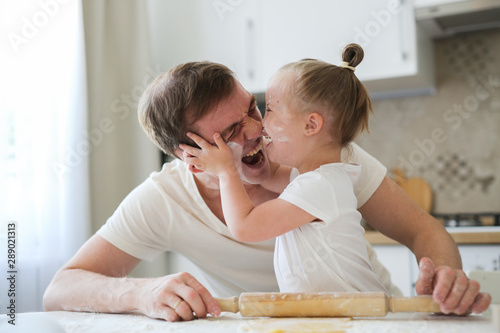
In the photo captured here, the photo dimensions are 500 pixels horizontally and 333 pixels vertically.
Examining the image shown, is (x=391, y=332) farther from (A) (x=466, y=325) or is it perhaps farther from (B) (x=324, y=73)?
(B) (x=324, y=73)

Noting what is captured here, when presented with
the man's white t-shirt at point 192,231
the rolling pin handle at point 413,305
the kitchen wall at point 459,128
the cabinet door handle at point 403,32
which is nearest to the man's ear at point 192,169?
the man's white t-shirt at point 192,231

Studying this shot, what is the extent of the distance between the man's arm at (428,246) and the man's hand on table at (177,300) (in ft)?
1.19

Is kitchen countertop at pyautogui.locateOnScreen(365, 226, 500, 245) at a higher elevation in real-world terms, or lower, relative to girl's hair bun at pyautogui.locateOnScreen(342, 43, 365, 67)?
lower

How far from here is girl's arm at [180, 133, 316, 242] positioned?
104 cm

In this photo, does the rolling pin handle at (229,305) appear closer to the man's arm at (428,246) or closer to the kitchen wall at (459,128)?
the man's arm at (428,246)

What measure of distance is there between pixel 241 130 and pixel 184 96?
5.9 inches

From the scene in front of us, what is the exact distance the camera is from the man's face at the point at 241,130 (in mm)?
1246

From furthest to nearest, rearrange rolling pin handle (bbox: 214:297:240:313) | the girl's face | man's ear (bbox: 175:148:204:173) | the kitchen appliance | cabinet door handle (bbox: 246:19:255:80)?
cabinet door handle (bbox: 246:19:255:80), the kitchen appliance, man's ear (bbox: 175:148:204:173), the girl's face, rolling pin handle (bbox: 214:297:240:313)

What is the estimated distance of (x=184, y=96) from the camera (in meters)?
1.24

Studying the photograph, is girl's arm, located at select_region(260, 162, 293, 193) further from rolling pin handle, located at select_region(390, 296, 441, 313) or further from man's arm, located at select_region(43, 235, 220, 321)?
rolling pin handle, located at select_region(390, 296, 441, 313)

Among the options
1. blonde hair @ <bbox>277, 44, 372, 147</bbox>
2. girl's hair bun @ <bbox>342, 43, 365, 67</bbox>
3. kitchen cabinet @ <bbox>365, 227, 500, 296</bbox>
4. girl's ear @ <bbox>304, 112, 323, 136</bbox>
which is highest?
girl's hair bun @ <bbox>342, 43, 365, 67</bbox>

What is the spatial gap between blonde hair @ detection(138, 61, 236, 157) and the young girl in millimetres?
63

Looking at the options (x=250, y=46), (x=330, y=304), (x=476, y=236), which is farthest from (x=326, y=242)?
(x=250, y=46)

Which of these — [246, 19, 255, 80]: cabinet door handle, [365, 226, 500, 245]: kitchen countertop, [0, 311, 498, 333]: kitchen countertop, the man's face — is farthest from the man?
[246, 19, 255, 80]: cabinet door handle
